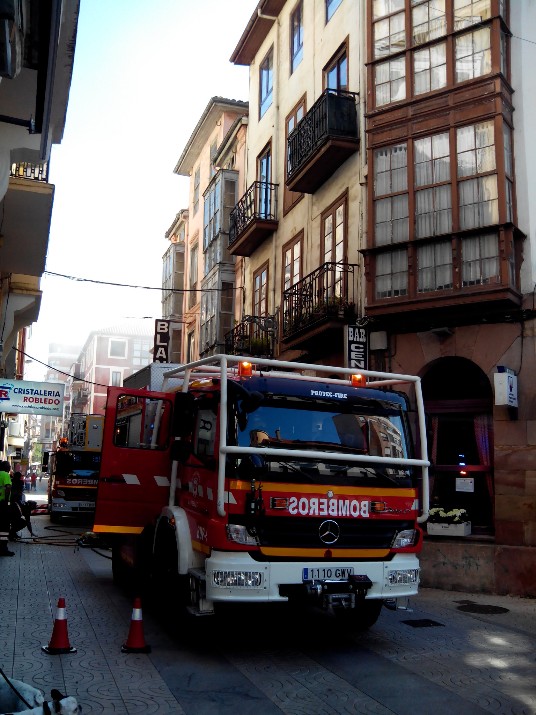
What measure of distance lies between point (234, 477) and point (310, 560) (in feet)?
3.69

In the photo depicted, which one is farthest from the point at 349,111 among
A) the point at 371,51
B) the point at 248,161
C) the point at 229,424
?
the point at 229,424

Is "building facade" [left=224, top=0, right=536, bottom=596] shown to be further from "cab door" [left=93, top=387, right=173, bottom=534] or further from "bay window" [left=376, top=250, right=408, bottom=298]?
"cab door" [left=93, top=387, right=173, bottom=534]

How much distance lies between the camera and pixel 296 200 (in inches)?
785

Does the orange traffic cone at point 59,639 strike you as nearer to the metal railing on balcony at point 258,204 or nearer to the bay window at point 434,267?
the bay window at point 434,267

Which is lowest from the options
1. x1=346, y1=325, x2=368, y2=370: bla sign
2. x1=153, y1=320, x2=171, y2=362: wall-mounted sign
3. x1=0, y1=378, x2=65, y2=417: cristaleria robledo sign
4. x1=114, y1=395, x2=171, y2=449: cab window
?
x1=114, y1=395, x2=171, y2=449: cab window

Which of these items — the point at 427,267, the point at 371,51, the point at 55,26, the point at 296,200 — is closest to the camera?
the point at 55,26

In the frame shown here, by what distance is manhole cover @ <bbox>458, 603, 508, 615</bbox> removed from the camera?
33.8ft

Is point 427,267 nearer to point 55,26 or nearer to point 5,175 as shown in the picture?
point 5,175

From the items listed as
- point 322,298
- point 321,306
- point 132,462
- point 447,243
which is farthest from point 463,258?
point 132,462

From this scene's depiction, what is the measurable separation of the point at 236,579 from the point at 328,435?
1.79m

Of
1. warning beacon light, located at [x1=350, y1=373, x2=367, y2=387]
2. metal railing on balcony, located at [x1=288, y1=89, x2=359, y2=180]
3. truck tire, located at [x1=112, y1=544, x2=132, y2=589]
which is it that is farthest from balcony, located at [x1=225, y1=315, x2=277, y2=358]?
warning beacon light, located at [x1=350, y1=373, x2=367, y2=387]

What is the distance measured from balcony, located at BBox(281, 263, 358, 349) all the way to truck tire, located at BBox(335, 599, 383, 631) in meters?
7.70

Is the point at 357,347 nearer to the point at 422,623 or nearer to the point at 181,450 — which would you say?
the point at 422,623

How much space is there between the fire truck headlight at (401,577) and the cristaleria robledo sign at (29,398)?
9438 mm
